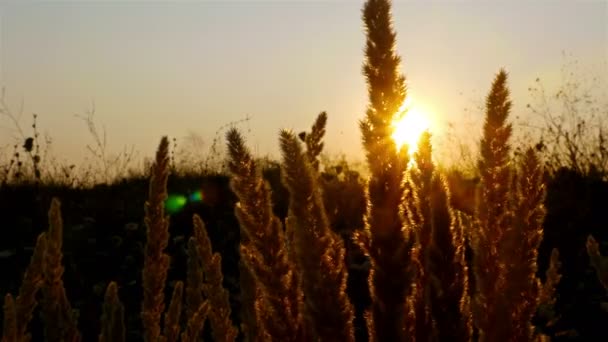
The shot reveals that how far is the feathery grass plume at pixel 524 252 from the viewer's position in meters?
1.38

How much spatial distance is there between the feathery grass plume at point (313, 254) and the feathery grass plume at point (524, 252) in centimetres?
36

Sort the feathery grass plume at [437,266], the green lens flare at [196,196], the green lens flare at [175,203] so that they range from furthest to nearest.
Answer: the green lens flare at [196,196]
the green lens flare at [175,203]
the feathery grass plume at [437,266]

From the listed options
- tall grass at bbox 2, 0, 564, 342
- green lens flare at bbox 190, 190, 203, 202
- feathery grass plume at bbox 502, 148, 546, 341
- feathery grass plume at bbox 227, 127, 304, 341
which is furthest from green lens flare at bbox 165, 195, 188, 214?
feathery grass plume at bbox 227, 127, 304, 341

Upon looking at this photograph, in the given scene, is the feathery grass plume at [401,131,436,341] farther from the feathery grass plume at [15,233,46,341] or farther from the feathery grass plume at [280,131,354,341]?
the feathery grass plume at [15,233,46,341]

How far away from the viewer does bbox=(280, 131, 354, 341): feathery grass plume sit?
3.91 ft

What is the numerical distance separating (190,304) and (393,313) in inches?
41.4

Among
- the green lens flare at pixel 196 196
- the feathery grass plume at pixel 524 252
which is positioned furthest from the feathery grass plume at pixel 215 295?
the green lens flare at pixel 196 196

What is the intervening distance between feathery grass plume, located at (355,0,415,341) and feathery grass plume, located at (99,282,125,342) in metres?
0.88

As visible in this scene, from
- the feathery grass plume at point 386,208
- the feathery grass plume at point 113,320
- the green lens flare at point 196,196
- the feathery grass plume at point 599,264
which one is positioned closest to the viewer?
the feathery grass plume at point 386,208

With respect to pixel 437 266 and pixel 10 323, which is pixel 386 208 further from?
pixel 10 323

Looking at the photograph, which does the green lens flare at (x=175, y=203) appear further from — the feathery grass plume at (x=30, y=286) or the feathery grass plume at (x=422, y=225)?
the feathery grass plume at (x=422, y=225)

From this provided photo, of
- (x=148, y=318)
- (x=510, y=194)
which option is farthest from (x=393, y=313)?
(x=148, y=318)

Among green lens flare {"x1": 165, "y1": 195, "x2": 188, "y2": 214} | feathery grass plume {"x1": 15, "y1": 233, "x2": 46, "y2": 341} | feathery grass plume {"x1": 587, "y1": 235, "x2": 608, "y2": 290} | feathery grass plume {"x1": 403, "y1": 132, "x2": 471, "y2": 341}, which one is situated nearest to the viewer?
feathery grass plume {"x1": 403, "y1": 132, "x2": 471, "y2": 341}

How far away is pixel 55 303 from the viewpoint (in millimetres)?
1792
